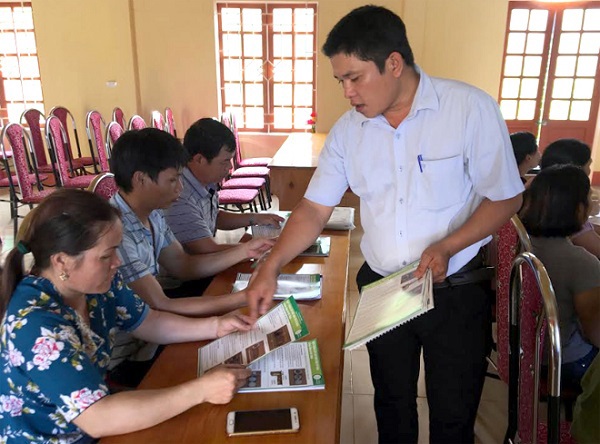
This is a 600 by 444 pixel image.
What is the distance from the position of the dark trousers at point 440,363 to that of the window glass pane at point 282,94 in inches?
200

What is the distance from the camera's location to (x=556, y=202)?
160cm

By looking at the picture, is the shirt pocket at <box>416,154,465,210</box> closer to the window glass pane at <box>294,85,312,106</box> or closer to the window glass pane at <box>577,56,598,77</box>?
the window glass pane at <box>294,85,312,106</box>

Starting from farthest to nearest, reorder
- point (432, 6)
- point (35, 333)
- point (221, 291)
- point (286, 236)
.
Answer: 1. point (432, 6)
2. point (221, 291)
3. point (286, 236)
4. point (35, 333)

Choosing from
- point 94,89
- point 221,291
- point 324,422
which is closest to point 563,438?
point 324,422

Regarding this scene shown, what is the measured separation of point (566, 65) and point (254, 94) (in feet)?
12.1

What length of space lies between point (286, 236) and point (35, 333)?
0.73 m

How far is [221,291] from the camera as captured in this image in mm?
1591

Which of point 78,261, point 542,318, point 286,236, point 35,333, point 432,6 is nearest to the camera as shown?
point 35,333

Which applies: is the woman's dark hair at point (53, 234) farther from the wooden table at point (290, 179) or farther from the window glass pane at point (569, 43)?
the window glass pane at point (569, 43)

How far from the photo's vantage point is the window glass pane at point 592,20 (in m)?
5.67

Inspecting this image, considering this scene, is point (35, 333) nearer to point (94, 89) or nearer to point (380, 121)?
point (380, 121)

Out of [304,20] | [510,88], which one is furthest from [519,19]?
[304,20]

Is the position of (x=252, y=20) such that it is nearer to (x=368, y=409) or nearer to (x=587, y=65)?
(x=587, y=65)

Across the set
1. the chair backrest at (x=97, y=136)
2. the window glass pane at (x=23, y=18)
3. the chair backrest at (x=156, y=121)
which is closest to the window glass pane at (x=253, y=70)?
the chair backrest at (x=156, y=121)
